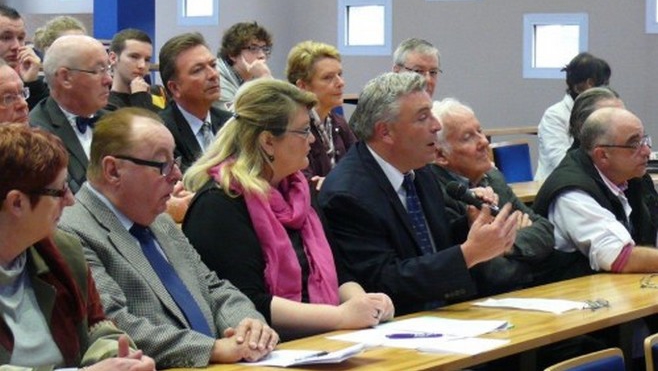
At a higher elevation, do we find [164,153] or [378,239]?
[164,153]

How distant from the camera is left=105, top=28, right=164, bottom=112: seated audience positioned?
21.2ft

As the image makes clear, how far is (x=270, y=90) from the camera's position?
402 cm

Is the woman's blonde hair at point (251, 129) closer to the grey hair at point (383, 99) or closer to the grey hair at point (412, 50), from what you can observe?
the grey hair at point (383, 99)

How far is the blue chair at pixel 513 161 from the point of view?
786 centimetres

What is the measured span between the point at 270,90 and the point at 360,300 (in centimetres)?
73

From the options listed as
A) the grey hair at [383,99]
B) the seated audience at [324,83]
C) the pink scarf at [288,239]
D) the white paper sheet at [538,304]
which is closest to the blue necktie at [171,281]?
the pink scarf at [288,239]

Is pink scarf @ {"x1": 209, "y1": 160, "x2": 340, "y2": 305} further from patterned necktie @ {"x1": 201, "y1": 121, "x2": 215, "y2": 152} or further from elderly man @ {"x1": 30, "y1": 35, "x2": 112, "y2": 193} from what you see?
patterned necktie @ {"x1": 201, "y1": 121, "x2": 215, "y2": 152}

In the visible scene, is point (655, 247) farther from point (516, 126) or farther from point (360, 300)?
point (516, 126)

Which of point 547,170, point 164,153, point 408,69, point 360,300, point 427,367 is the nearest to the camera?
point 427,367

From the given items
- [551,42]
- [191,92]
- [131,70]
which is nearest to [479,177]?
[191,92]

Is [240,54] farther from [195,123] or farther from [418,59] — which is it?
[195,123]

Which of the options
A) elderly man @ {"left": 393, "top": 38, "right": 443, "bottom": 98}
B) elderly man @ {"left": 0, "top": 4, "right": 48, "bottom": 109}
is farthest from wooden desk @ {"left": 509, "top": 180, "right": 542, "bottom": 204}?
elderly man @ {"left": 0, "top": 4, "right": 48, "bottom": 109}

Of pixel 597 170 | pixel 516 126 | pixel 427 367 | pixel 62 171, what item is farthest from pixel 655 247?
pixel 516 126

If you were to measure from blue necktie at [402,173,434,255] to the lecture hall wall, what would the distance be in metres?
5.87
